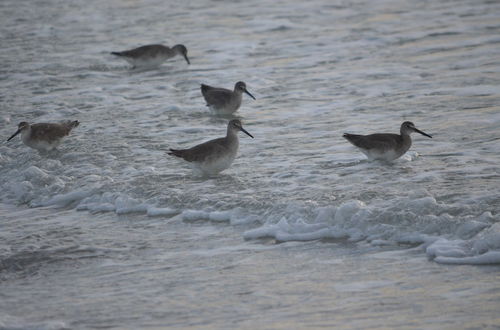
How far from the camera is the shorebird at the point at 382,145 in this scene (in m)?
10.8

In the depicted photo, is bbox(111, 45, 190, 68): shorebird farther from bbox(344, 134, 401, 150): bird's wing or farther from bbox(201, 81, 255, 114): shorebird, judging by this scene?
bbox(344, 134, 401, 150): bird's wing

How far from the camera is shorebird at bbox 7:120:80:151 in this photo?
12.3 meters

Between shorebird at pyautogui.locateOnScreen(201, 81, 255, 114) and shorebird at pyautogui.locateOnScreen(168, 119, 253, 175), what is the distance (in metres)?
3.31

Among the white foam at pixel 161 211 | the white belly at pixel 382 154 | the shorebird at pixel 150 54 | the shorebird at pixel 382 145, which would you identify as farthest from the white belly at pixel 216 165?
the shorebird at pixel 150 54

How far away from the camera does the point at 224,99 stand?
14297 mm

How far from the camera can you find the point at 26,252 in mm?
8492

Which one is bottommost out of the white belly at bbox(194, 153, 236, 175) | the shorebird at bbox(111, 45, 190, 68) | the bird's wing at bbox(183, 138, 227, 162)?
the shorebird at bbox(111, 45, 190, 68)

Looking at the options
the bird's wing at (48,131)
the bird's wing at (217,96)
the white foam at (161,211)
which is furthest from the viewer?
the bird's wing at (217,96)

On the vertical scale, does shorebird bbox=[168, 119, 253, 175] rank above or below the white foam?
above

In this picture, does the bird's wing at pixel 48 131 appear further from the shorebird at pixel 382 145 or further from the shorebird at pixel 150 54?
the shorebird at pixel 150 54

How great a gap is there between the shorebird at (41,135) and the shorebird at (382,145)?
411cm

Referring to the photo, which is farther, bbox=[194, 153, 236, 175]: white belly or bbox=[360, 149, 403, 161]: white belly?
bbox=[360, 149, 403, 161]: white belly

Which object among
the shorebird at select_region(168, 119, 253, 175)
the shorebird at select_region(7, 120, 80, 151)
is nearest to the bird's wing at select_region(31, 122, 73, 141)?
the shorebird at select_region(7, 120, 80, 151)

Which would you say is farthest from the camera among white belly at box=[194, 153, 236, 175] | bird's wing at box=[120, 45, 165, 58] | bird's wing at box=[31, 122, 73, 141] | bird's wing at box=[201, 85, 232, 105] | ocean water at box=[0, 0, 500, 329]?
bird's wing at box=[120, 45, 165, 58]
